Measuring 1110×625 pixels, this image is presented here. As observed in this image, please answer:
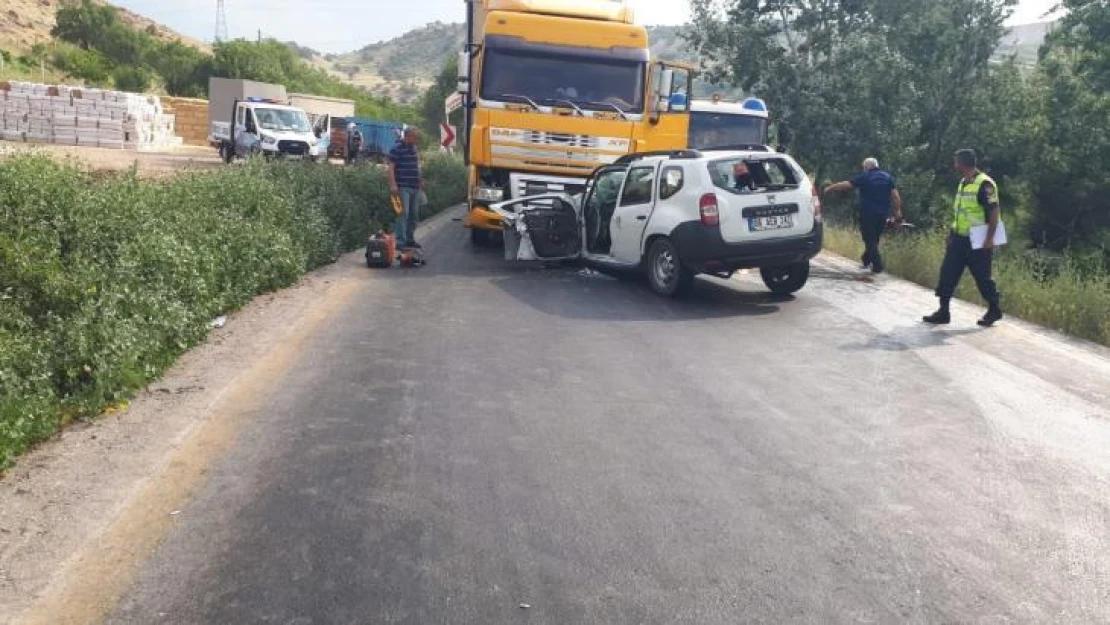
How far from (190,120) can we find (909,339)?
53.3 metres

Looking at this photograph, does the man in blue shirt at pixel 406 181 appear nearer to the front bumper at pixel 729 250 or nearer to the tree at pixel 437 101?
the front bumper at pixel 729 250

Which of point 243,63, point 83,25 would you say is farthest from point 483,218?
point 83,25

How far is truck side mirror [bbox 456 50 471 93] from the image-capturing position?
46.8 ft

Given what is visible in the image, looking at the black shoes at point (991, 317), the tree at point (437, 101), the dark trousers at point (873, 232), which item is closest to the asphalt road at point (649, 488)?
the black shoes at point (991, 317)

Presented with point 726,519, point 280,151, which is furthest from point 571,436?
point 280,151

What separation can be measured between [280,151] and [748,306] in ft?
88.0

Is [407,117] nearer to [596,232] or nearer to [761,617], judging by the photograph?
[596,232]

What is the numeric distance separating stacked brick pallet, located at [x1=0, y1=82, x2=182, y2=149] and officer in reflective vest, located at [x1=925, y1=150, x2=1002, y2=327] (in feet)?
120

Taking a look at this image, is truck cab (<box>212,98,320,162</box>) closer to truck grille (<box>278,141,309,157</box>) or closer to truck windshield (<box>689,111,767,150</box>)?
truck grille (<box>278,141,309,157</box>)

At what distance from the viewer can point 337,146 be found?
44031 millimetres

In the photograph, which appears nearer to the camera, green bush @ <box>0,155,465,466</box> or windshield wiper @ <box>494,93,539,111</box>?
green bush @ <box>0,155,465,466</box>

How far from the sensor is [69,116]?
37500 millimetres

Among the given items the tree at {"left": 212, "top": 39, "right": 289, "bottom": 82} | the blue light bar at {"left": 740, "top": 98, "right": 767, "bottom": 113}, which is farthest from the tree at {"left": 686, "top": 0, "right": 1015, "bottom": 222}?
the tree at {"left": 212, "top": 39, "right": 289, "bottom": 82}

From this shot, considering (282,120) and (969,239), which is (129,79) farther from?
(969,239)
